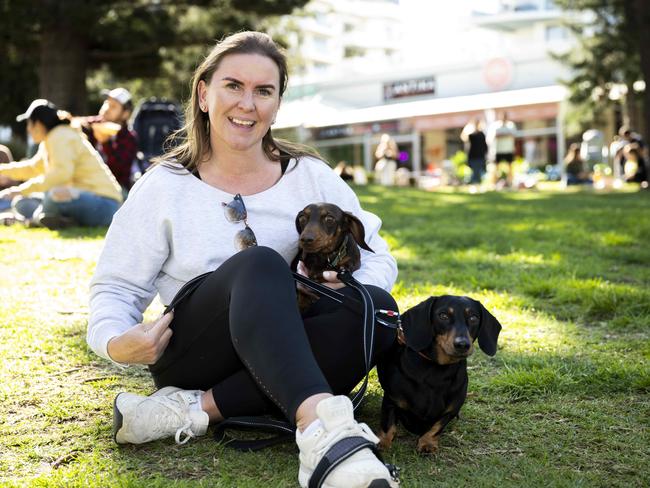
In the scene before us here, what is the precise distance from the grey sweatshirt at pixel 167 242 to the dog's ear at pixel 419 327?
0.34 m

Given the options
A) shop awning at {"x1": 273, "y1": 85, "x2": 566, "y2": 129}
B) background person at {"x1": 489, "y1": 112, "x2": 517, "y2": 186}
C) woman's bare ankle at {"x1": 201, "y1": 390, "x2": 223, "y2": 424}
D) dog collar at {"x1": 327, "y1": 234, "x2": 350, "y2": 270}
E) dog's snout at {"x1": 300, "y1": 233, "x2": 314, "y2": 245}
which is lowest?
woman's bare ankle at {"x1": 201, "y1": 390, "x2": 223, "y2": 424}

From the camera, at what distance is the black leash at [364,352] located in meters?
2.49

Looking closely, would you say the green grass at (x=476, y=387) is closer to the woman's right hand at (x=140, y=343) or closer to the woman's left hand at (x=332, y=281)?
the woman's right hand at (x=140, y=343)

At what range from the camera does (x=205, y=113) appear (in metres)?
3.02

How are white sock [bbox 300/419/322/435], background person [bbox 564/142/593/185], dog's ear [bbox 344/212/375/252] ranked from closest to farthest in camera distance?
white sock [bbox 300/419/322/435] → dog's ear [bbox 344/212/375/252] → background person [bbox 564/142/593/185]

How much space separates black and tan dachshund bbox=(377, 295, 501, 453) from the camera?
97.5 inches

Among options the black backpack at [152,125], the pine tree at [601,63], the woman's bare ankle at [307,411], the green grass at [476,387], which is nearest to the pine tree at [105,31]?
the black backpack at [152,125]

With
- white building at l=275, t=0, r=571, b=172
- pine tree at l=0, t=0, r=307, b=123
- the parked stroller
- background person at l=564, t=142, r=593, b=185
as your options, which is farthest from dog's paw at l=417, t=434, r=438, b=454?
white building at l=275, t=0, r=571, b=172

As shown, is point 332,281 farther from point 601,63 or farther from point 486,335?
point 601,63

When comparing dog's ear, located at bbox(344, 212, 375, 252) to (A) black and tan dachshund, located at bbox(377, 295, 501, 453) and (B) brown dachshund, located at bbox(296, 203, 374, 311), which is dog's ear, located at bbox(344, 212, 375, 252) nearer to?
(B) brown dachshund, located at bbox(296, 203, 374, 311)

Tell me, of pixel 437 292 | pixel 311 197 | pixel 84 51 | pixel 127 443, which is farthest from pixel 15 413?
pixel 84 51

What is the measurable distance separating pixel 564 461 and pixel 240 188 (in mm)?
1468

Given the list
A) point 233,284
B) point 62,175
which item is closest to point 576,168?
point 62,175

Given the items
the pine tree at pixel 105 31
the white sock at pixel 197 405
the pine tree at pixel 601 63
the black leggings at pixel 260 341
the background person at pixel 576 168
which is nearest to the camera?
the black leggings at pixel 260 341
